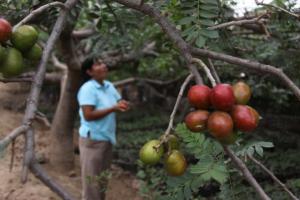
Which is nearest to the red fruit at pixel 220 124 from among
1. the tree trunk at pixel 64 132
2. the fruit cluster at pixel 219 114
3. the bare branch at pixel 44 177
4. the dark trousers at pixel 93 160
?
the fruit cluster at pixel 219 114

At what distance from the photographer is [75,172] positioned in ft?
17.3

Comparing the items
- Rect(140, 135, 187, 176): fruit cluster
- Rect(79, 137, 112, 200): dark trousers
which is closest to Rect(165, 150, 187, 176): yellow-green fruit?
Rect(140, 135, 187, 176): fruit cluster

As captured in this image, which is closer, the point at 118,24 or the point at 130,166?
the point at 118,24

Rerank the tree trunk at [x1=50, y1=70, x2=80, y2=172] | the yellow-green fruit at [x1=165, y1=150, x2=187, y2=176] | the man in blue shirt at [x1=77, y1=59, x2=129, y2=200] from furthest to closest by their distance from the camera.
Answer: the tree trunk at [x1=50, y1=70, x2=80, y2=172]
the man in blue shirt at [x1=77, y1=59, x2=129, y2=200]
the yellow-green fruit at [x1=165, y1=150, x2=187, y2=176]

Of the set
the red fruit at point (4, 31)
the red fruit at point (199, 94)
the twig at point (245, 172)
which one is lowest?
the twig at point (245, 172)

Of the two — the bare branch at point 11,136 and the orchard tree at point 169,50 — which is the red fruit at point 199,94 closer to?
the orchard tree at point 169,50

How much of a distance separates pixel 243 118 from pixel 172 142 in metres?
0.39

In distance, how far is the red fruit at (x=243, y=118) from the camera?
1.43m

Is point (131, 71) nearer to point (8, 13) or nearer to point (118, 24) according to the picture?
point (118, 24)

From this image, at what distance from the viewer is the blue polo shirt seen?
3861 mm

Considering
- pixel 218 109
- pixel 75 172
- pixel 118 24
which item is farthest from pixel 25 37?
pixel 75 172

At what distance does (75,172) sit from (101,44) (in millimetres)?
1493

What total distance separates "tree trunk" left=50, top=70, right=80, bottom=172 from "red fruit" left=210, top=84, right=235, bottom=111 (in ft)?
12.1

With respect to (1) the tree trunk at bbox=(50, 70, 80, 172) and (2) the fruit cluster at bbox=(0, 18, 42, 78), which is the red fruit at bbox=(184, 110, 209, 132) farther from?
(1) the tree trunk at bbox=(50, 70, 80, 172)
